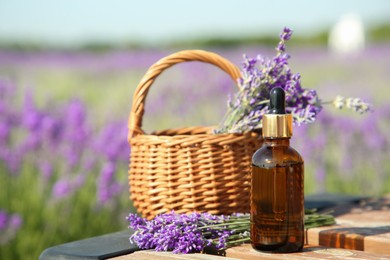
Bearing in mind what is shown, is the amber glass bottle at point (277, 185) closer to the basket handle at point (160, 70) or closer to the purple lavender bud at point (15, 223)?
the basket handle at point (160, 70)

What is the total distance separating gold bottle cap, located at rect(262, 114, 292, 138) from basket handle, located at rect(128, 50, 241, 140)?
512 millimetres

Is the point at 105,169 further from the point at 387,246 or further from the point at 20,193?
the point at 387,246

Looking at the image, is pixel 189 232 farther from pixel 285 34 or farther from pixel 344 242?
pixel 285 34

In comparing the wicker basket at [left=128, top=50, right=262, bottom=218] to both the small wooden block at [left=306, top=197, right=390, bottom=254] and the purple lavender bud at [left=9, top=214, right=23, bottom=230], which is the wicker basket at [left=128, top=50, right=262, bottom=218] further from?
the purple lavender bud at [left=9, top=214, right=23, bottom=230]

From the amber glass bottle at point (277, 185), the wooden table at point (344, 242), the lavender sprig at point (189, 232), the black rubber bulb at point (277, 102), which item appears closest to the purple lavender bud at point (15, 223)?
the lavender sprig at point (189, 232)

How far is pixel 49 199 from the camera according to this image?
3.46 meters

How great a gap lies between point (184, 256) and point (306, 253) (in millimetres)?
288

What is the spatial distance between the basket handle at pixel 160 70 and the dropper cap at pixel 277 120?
19.5 inches

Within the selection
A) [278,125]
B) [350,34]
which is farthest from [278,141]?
[350,34]

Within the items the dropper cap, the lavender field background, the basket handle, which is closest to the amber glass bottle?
the dropper cap

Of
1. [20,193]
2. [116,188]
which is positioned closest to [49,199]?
[20,193]

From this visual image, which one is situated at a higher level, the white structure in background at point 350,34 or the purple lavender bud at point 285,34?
the white structure in background at point 350,34

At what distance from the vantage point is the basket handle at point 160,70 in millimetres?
2006

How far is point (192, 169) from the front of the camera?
193 cm
